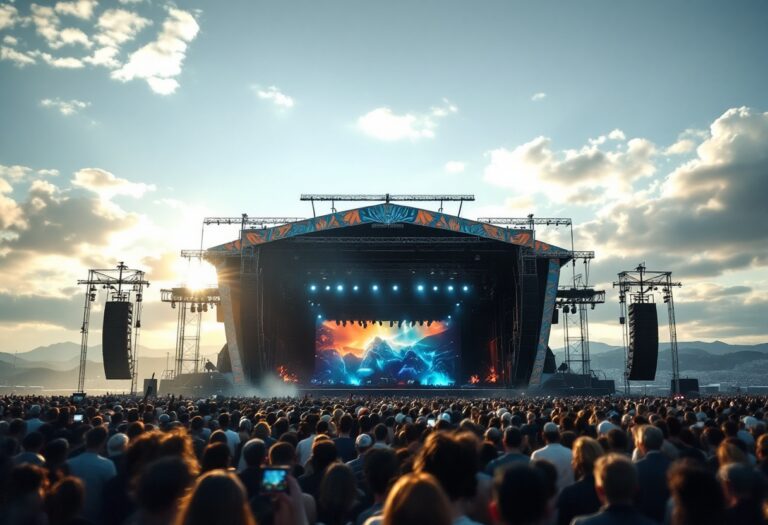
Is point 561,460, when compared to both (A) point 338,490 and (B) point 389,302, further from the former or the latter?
(B) point 389,302

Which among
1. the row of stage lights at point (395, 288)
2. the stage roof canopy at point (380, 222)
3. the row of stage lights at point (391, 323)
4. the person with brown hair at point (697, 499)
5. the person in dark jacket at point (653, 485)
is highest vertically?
the stage roof canopy at point (380, 222)

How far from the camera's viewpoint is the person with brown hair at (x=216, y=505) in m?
2.58

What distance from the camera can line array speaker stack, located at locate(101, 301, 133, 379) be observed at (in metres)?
33.9

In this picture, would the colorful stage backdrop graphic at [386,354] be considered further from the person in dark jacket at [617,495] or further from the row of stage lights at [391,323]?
the person in dark jacket at [617,495]

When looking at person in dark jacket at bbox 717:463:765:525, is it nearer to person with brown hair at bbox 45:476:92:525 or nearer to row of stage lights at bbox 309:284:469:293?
person with brown hair at bbox 45:476:92:525

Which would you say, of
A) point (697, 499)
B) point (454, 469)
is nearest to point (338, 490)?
point (454, 469)

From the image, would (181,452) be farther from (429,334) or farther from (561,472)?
(429,334)

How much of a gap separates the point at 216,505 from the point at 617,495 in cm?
250

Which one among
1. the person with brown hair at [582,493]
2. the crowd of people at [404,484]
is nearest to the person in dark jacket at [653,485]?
the crowd of people at [404,484]

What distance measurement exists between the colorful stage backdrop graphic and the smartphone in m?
38.0

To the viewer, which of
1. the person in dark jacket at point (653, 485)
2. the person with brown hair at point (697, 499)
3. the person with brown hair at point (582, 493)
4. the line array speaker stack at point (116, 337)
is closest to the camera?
the person with brown hair at point (697, 499)

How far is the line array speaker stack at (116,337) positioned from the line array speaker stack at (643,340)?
30628mm

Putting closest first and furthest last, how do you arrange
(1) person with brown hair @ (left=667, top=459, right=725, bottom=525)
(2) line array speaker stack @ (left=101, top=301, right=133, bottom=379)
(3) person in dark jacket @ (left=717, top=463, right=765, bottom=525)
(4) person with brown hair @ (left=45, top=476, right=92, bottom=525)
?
1. (1) person with brown hair @ (left=667, top=459, right=725, bottom=525)
2. (4) person with brown hair @ (left=45, top=476, right=92, bottom=525)
3. (3) person in dark jacket @ (left=717, top=463, right=765, bottom=525)
4. (2) line array speaker stack @ (left=101, top=301, right=133, bottom=379)

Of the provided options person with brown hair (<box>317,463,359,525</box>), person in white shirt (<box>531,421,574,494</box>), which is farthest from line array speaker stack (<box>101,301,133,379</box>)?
person with brown hair (<box>317,463,359,525</box>)
